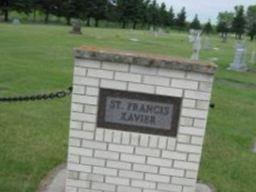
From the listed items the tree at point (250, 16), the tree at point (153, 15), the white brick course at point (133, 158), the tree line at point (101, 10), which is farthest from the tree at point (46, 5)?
the white brick course at point (133, 158)

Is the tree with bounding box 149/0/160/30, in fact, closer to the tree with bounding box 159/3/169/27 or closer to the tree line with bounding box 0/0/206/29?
the tree line with bounding box 0/0/206/29

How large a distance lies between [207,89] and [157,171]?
3.00 feet

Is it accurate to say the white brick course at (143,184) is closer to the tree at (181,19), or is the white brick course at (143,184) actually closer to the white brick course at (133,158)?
the white brick course at (133,158)

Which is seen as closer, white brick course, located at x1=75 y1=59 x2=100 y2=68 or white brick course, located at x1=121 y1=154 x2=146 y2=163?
white brick course, located at x1=75 y1=59 x2=100 y2=68

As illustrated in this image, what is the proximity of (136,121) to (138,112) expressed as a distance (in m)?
0.09

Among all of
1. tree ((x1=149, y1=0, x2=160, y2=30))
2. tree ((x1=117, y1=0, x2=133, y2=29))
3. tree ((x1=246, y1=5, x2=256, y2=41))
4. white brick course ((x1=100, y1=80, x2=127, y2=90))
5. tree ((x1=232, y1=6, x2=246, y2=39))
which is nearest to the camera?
white brick course ((x1=100, y1=80, x2=127, y2=90))

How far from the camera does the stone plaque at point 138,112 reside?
15.5 ft

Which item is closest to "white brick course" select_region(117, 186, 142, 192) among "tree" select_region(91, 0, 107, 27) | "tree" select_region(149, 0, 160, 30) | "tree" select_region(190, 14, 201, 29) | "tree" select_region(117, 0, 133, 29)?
"tree" select_region(91, 0, 107, 27)

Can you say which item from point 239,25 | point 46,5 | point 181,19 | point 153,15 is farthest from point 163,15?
point 46,5

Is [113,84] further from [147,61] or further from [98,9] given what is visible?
[98,9]

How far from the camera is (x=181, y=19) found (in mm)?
104500

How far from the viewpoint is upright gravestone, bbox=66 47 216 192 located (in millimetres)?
4633

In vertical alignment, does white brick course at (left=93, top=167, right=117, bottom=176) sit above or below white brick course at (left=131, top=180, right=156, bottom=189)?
above

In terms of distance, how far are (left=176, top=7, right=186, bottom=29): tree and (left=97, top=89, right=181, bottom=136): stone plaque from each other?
329 ft
